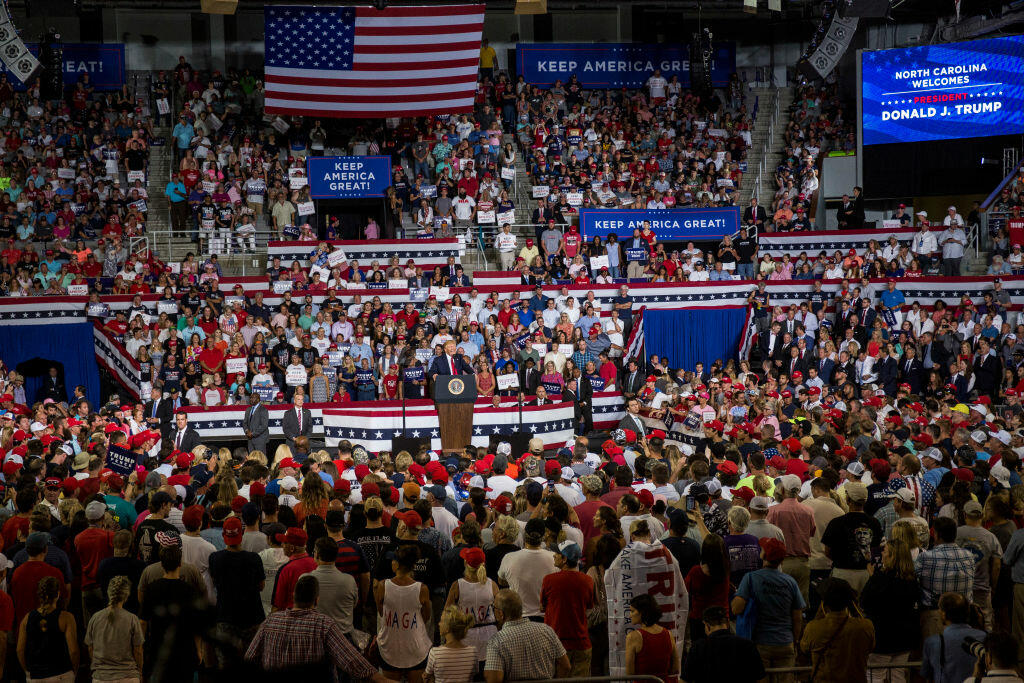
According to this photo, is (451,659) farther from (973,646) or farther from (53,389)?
(53,389)

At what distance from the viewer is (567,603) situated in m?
7.58

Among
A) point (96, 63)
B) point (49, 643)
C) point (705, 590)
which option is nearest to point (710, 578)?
point (705, 590)

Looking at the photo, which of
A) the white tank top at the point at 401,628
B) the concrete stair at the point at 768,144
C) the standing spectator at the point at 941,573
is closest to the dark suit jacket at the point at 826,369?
the concrete stair at the point at 768,144

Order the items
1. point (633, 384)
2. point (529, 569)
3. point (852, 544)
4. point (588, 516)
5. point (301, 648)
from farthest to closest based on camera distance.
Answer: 1. point (633, 384)
2. point (588, 516)
3. point (852, 544)
4. point (529, 569)
5. point (301, 648)

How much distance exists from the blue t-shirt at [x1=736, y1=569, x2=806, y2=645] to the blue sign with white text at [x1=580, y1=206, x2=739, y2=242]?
18351 millimetres

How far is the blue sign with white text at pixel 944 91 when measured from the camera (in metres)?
26.2

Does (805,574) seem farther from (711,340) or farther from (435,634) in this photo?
(711,340)

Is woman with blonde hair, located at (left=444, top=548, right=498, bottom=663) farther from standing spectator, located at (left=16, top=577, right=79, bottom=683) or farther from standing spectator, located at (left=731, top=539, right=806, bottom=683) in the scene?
standing spectator, located at (left=16, top=577, right=79, bottom=683)

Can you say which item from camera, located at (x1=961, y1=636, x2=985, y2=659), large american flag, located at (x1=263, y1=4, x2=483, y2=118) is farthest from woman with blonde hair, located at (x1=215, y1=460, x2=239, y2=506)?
large american flag, located at (x1=263, y1=4, x2=483, y2=118)

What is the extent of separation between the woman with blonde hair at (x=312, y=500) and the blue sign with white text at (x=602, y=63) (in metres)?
25.4

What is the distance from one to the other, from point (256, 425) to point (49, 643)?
1167cm

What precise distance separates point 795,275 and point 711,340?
8.41 feet

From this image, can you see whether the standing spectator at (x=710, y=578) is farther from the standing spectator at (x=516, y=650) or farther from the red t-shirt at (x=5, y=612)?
the red t-shirt at (x=5, y=612)

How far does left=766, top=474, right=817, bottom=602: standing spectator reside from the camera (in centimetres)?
870
